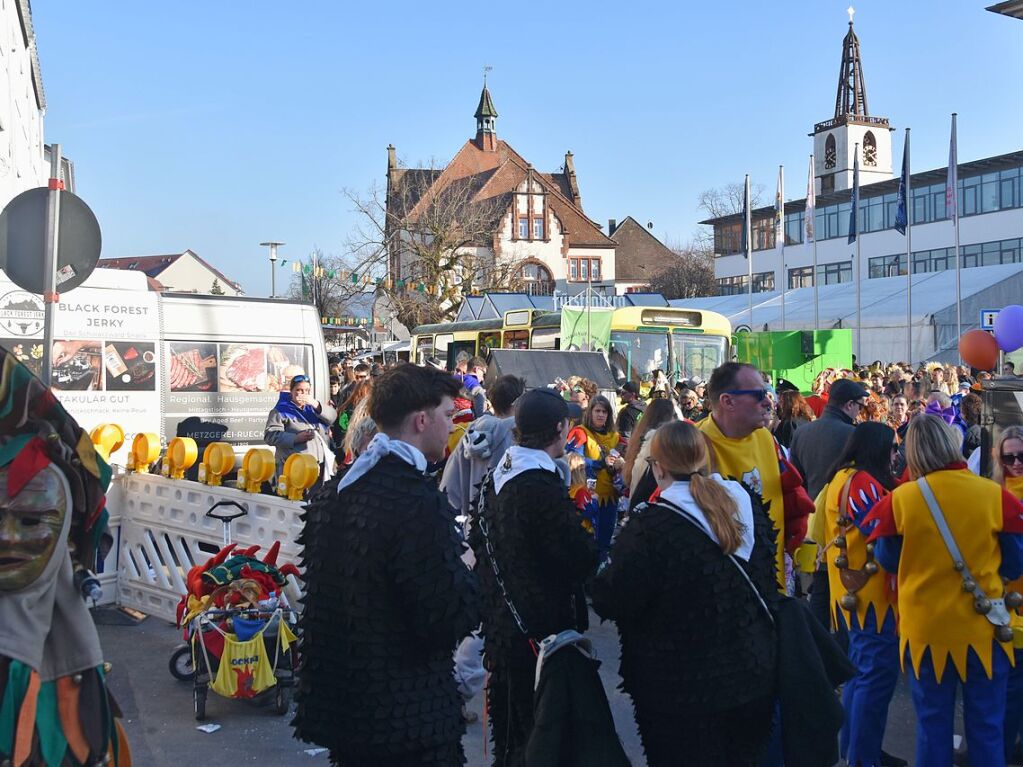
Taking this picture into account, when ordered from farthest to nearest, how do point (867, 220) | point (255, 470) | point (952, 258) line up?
point (867, 220) < point (952, 258) < point (255, 470)

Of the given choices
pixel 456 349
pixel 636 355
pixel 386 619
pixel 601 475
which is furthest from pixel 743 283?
pixel 386 619

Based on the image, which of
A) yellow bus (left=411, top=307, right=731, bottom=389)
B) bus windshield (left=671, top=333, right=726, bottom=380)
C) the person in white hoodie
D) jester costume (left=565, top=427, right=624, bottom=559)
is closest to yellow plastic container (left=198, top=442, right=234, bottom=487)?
the person in white hoodie

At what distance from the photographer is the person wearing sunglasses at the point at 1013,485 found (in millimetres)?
4844

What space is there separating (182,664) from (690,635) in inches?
155

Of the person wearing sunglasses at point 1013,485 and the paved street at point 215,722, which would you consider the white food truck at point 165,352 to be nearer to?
the paved street at point 215,722

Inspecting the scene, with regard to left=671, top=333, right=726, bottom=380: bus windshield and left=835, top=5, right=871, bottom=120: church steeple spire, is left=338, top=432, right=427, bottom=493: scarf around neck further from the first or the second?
left=835, top=5, right=871, bottom=120: church steeple spire

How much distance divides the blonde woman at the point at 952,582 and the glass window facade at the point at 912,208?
4943 cm

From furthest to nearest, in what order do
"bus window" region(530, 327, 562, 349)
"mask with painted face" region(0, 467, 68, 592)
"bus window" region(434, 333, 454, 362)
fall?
"bus window" region(434, 333, 454, 362) → "bus window" region(530, 327, 562, 349) → "mask with painted face" region(0, 467, 68, 592)

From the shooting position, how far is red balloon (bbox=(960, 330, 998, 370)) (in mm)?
9234

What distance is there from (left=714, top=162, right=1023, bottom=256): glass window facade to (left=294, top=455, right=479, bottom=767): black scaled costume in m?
51.2

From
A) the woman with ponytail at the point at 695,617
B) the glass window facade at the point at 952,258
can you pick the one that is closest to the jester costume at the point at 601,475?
the woman with ponytail at the point at 695,617

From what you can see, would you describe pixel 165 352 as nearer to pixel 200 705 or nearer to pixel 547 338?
pixel 200 705

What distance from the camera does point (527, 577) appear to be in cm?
372

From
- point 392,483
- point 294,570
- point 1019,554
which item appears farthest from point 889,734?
point 392,483
